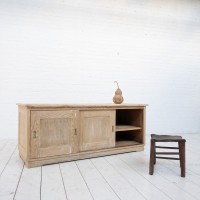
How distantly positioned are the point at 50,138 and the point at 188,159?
187 centimetres

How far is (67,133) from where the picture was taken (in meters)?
2.94

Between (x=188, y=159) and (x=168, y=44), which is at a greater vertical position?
(x=168, y=44)

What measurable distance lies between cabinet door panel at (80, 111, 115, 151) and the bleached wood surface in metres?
0.21

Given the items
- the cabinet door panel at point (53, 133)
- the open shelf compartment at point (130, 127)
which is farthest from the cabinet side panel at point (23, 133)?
the open shelf compartment at point (130, 127)

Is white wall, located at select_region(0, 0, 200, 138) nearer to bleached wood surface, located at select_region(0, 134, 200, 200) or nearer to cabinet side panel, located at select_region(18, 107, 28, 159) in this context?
cabinet side panel, located at select_region(18, 107, 28, 159)

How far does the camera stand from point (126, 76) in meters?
5.09

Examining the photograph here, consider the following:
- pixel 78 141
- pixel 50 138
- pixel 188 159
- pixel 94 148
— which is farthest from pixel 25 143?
pixel 188 159

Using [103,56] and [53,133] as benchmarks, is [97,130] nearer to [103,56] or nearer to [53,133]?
[53,133]

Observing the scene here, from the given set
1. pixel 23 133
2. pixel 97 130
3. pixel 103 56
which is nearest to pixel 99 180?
pixel 97 130

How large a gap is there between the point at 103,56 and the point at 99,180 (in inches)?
121

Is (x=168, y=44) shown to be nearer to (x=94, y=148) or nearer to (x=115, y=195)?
(x=94, y=148)

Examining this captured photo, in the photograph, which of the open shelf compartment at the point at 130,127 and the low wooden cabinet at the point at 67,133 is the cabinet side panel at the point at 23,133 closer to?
the low wooden cabinet at the point at 67,133

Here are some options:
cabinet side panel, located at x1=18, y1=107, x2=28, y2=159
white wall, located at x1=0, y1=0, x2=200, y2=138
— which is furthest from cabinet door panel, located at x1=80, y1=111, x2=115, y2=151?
white wall, located at x1=0, y1=0, x2=200, y2=138

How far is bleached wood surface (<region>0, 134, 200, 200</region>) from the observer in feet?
6.53
